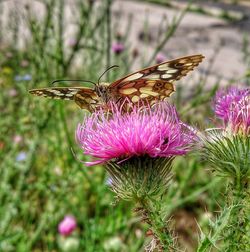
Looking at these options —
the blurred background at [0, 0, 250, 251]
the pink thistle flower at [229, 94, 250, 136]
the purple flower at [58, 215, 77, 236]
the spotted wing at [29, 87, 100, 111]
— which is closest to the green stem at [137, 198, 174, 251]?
the blurred background at [0, 0, 250, 251]

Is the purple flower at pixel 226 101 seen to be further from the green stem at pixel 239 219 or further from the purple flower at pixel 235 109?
the green stem at pixel 239 219

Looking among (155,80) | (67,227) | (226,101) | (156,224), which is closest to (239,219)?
(156,224)

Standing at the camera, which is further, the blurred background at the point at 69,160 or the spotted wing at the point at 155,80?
the blurred background at the point at 69,160

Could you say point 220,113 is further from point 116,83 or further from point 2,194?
point 2,194

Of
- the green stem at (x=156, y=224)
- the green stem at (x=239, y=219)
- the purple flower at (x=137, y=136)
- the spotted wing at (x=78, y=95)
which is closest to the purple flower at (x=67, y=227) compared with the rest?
the spotted wing at (x=78, y=95)

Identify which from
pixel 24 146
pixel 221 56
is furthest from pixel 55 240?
pixel 221 56

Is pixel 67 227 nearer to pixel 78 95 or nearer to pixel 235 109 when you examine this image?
pixel 78 95
